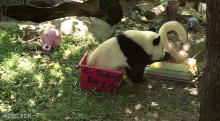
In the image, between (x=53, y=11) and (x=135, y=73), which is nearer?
(x=135, y=73)

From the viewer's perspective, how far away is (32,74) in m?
5.60

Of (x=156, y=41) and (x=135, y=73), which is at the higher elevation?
(x=156, y=41)

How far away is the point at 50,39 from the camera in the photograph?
21.2 feet

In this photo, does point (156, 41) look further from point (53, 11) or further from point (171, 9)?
point (53, 11)

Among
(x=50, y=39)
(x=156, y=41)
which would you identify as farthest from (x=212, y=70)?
(x=50, y=39)

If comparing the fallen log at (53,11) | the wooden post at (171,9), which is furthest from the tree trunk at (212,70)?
the fallen log at (53,11)

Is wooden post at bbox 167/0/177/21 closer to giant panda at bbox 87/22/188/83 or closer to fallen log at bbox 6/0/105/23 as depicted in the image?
fallen log at bbox 6/0/105/23

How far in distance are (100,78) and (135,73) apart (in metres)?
0.53

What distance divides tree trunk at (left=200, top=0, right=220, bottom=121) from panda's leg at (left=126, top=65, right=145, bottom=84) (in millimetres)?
1494

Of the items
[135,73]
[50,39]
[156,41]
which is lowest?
[135,73]

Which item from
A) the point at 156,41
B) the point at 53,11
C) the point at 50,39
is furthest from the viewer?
the point at 53,11

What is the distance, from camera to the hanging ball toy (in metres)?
6.46

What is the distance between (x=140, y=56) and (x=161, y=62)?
0.59m

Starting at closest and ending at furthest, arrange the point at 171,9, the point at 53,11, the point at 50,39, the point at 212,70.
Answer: the point at 212,70 < the point at 50,39 < the point at 171,9 < the point at 53,11
